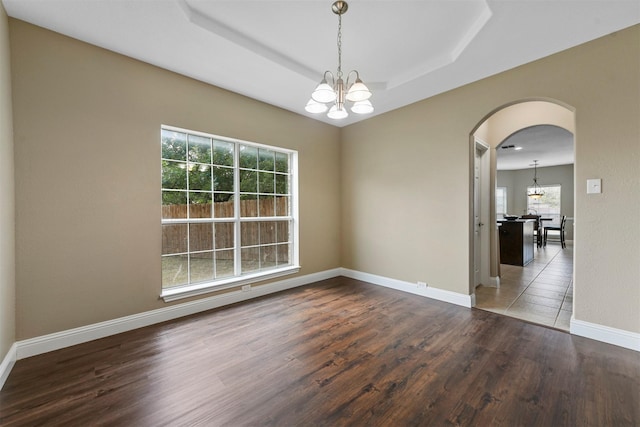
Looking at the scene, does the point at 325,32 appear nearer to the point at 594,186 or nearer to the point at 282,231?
the point at 282,231

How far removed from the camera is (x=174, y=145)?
10.2 ft

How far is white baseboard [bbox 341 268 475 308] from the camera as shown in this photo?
3.31 m

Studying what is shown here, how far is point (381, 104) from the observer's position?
386 cm

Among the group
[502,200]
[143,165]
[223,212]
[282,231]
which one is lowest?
[282,231]

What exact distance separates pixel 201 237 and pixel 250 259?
0.79 metres

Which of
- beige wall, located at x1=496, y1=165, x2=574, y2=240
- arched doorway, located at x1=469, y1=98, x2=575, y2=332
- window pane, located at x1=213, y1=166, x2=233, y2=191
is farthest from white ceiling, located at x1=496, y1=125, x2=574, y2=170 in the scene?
window pane, located at x1=213, y1=166, x2=233, y2=191

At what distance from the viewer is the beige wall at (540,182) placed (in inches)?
371

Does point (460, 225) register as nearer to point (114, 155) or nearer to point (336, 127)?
point (336, 127)

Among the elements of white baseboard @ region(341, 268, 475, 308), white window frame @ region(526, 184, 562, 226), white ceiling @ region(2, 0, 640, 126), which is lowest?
white baseboard @ region(341, 268, 475, 308)

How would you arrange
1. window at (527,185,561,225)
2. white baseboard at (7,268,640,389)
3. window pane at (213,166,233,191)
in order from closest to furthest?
white baseboard at (7,268,640,389)
window pane at (213,166,233,191)
window at (527,185,561,225)

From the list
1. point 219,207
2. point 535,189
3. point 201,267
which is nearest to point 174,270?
point 201,267

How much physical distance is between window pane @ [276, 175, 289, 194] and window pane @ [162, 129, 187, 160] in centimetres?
138

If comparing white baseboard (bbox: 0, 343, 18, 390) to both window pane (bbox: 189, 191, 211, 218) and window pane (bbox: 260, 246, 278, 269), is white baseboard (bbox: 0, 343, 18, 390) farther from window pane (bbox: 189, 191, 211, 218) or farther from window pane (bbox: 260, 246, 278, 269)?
window pane (bbox: 260, 246, 278, 269)

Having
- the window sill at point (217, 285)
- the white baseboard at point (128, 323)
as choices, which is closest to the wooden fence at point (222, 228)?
the window sill at point (217, 285)
